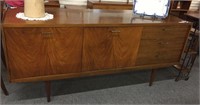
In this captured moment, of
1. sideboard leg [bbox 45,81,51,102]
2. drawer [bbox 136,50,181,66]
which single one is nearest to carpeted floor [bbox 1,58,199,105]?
sideboard leg [bbox 45,81,51,102]

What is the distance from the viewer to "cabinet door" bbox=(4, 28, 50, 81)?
4.32 ft

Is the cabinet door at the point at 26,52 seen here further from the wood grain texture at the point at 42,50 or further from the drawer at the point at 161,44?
the drawer at the point at 161,44

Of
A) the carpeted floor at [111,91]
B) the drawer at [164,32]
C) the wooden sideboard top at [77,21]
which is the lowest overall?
the carpeted floor at [111,91]

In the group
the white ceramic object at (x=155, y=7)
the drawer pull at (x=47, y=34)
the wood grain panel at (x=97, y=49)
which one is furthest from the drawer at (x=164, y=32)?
the drawer pull at (x=47, y=34)

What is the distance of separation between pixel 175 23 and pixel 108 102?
3.23ft

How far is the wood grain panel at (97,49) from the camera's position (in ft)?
5.06

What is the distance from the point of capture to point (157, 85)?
2225 millimetres

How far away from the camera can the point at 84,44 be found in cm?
155

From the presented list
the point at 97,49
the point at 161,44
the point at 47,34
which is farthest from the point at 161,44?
the point at 47,34

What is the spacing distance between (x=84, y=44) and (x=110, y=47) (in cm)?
24

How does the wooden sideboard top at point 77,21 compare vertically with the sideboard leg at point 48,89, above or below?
→ above

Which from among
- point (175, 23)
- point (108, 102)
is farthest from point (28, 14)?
point (175, 23)

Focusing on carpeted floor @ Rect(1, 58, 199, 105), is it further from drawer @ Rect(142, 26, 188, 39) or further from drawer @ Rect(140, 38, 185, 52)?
drawer @ Rect(142, 26, 188, 39)

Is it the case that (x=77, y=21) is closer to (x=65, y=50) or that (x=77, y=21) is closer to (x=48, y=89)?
(x=65, y=50)
